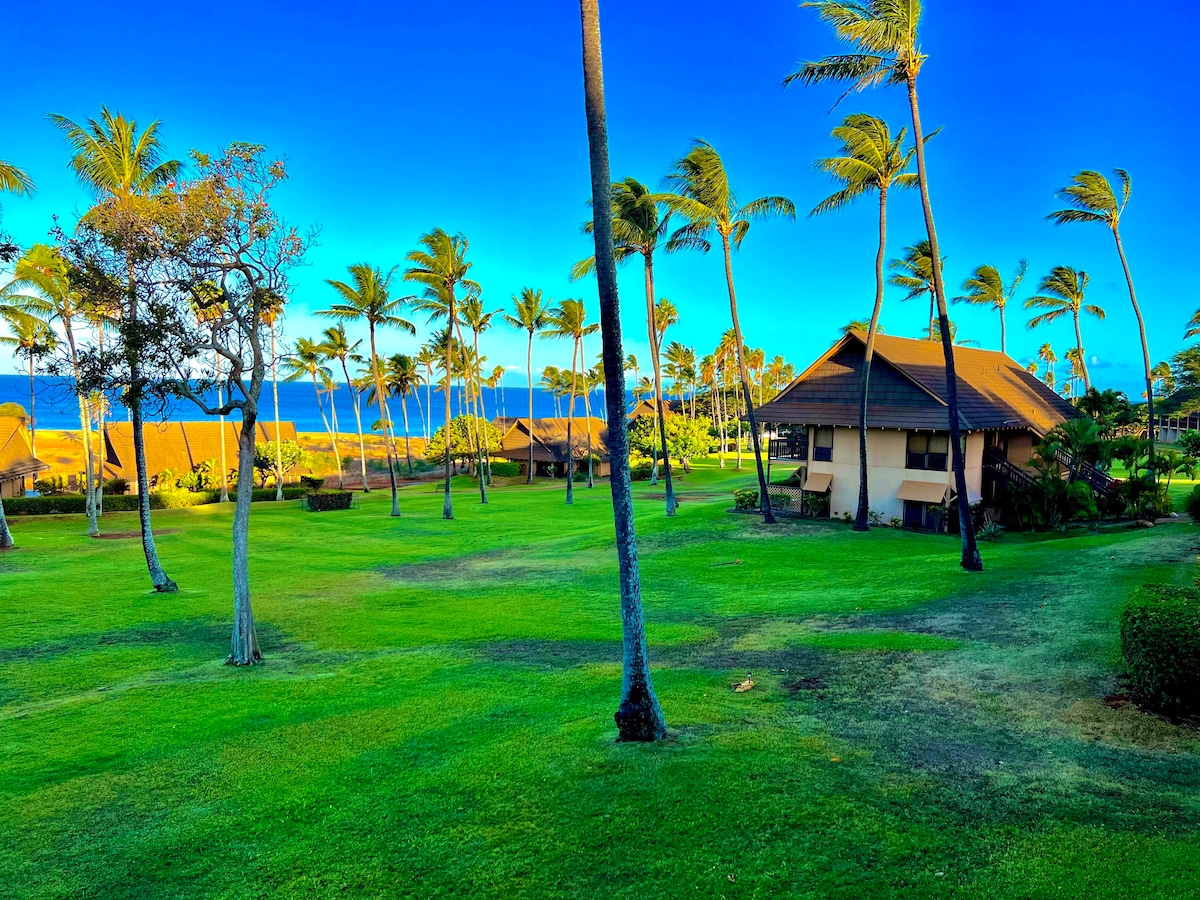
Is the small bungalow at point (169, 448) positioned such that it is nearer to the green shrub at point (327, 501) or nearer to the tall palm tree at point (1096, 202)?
the green shrub at point (327, 501)

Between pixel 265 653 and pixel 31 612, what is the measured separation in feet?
26.7

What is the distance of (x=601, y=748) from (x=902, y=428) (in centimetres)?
2489

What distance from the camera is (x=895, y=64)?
1959 centimetres

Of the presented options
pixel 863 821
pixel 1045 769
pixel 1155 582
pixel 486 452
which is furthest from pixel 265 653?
pixel 486 452

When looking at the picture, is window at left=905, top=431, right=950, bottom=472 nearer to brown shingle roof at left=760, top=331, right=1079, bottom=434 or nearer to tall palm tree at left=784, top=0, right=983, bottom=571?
brown shingle roof at left=760, top=331, right=1079, bottom=434

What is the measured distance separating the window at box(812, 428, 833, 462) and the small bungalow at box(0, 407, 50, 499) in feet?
146

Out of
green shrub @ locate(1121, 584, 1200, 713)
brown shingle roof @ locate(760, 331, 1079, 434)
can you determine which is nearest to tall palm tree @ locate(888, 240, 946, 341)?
brown shingle roof @ locate(760, 331, 1079, 434)

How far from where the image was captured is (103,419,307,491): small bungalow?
186 feet

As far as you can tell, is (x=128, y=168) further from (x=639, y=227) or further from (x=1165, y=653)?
(x=1165, y=653)

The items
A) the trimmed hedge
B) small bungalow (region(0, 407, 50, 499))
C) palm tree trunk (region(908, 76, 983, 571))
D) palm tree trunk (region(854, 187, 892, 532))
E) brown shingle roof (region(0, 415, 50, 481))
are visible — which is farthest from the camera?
small bungalow (region(0, 407, 50, 499))

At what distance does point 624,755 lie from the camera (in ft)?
28.7

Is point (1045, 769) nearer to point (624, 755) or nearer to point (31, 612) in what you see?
point (624, 755)

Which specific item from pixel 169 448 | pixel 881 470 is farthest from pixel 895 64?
pixel 169 448

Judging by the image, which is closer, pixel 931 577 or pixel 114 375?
pixel 114 375
